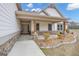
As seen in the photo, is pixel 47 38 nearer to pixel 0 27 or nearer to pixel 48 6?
pixel 48 6

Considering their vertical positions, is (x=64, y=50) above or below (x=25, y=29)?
below

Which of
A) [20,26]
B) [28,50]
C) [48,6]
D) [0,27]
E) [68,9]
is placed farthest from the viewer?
[20,26]

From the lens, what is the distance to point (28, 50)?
482cm

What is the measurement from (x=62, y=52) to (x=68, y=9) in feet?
5.73

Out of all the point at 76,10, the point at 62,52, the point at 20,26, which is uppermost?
the point at 76,10

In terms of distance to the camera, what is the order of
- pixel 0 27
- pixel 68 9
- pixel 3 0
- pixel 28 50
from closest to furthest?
1. pixel 0 27
2. pixel 3 0
3. pixel 28 50
4. pixel 68 9

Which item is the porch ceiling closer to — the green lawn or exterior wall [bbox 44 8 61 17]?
exterior wall [bbox 44 8 61 17]

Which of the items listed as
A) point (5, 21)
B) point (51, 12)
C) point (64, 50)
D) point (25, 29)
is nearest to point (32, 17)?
point (25, 29)

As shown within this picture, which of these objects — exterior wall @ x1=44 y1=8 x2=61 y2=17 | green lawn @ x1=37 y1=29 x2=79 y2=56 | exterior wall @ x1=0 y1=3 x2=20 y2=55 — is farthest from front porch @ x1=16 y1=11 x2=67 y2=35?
exterior wall @ x1=0 y1=3 x2=20 y2=55

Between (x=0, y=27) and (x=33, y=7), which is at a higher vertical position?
(x=33, y=7)

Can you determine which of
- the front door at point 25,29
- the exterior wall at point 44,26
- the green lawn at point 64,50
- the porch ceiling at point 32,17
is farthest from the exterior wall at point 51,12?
the front door at point 25,29

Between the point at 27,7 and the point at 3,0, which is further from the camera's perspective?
the point at 27,7

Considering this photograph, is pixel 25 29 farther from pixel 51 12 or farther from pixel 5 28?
pixel 5 28

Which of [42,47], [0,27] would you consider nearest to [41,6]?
[42,47]
